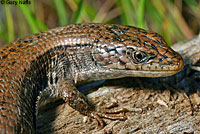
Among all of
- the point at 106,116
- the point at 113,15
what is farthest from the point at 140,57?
the point at 113,15

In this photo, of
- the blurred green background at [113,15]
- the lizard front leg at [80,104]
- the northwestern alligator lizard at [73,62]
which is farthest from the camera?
the blurred green background at [113,15]

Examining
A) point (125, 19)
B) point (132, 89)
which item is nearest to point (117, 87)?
point (132, 89)

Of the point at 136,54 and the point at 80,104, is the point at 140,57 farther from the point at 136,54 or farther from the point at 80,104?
the point at 80,104

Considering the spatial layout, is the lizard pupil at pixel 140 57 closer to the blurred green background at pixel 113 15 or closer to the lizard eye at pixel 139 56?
the lizard eye at pixel 139 56

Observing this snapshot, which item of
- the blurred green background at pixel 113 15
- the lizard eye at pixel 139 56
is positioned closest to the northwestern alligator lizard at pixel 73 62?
the lizard eye at pixel 139 56

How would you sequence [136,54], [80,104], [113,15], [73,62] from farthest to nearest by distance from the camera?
[113,15] → [73,62] → [80,104] → [136,54]

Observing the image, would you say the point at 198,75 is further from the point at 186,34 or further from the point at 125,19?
the point at 186,34

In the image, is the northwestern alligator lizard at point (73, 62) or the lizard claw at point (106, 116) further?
the lizard claw at point (106, 116)
